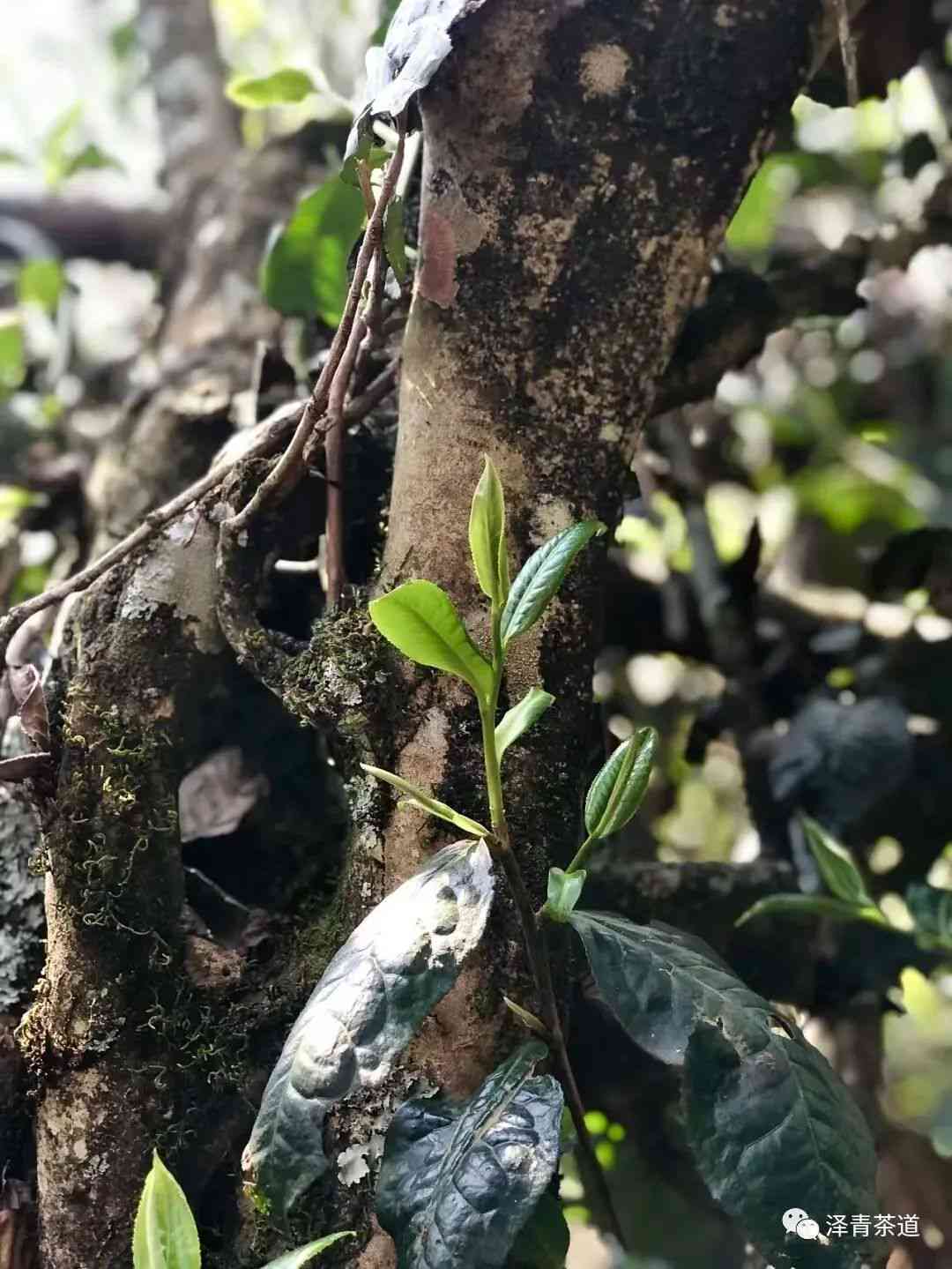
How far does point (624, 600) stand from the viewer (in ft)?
3.83

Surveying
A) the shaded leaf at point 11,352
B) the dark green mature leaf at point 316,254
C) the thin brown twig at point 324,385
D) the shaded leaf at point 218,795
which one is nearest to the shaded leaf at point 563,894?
the thin brown twig at point 324,385

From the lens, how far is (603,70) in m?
0.62

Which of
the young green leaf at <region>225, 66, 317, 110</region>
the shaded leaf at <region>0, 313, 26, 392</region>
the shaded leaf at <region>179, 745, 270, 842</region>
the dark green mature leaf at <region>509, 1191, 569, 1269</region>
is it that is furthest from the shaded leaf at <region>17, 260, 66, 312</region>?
the dark green mature leaf at <region>509, 1191, 569, 1269</region>

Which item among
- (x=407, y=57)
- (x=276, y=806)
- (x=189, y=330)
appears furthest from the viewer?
(x=189, y=330)

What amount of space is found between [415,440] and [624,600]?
57 centimetres

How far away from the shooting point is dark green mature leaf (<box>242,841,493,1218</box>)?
0.44 m

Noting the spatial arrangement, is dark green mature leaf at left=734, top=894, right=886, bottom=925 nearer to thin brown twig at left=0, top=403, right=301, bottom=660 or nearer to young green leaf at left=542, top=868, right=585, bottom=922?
young green leaf at left=542, top=868, right=585, bottom=922

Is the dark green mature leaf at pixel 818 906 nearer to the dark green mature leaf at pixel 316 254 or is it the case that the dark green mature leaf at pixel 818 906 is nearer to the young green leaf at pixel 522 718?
the young green leaf at pixel 522 718

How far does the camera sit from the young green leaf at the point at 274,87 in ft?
2.94

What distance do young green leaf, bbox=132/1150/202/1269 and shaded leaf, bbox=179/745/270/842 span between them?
384mm

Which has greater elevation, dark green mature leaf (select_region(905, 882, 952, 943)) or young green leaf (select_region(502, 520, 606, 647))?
young green leaf (select_region(502, 520, 606, 647))

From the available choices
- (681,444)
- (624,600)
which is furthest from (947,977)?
(681,444)

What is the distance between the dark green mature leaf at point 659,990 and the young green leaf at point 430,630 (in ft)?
0.40

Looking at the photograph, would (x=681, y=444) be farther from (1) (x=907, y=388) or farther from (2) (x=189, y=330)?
(1) (x=907, y=388)
